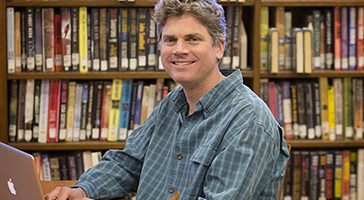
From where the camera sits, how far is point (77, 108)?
2.22m

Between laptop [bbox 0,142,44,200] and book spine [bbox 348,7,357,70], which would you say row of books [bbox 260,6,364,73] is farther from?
laptop [bbox 0,142,44,200]

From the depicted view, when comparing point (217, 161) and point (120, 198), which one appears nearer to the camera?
point (217, 161)

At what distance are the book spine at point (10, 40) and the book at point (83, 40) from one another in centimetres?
35

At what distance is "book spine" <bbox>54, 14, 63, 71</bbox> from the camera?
2.15m

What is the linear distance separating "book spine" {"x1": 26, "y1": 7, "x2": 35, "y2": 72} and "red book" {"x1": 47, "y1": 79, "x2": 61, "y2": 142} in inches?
5.3

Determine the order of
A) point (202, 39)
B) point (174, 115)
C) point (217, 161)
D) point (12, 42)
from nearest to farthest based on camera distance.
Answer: point (217, 161)
point (202, 39)
point (174, 115)
point (12, 42)

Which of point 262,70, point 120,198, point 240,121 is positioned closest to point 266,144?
point 240,121

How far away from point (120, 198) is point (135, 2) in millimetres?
1174

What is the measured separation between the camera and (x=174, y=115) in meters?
1.39

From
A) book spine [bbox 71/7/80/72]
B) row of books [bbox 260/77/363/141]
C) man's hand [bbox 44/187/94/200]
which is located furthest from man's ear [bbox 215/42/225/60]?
book spine [bbox 71/7/80/72]

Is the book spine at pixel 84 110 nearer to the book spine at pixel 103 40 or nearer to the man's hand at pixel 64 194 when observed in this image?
the book spine at pixel 103 40

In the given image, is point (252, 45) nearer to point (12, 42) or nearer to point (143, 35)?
point (143, 35)

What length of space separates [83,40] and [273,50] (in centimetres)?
104

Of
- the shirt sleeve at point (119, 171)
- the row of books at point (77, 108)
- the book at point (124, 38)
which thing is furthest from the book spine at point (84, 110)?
the shirt sleeve at point (119, 171)
